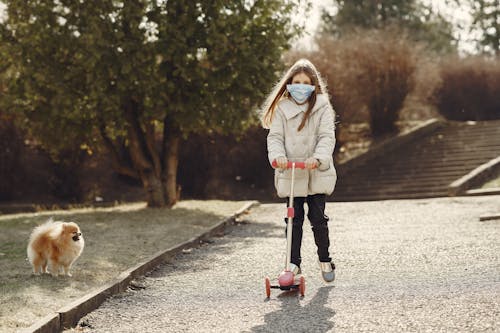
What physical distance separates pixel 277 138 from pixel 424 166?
17.7 m

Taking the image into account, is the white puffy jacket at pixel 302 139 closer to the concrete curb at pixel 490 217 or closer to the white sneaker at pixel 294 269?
the white sneaker at pixel 294 269

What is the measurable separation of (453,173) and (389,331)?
58.9ft

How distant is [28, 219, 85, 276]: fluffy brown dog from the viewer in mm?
7277

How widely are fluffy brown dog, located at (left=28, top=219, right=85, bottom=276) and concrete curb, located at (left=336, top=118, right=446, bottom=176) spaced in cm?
1744

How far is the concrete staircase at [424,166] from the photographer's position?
21922 mm

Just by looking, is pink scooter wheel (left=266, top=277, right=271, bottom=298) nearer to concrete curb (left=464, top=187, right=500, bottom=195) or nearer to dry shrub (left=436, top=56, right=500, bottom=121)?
concrete curb (left=464, top=187, right=500, bottom=195)

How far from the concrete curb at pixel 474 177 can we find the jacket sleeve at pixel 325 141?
13598 millimetres

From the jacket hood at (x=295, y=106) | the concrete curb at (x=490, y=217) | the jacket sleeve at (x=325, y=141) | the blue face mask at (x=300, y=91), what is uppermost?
the blue face mask at (x=300, y=91)

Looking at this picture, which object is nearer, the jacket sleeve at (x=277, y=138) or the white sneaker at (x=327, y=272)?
the jacket sleeve at (x=277, y=138)

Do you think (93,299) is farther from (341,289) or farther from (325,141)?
(325,141)

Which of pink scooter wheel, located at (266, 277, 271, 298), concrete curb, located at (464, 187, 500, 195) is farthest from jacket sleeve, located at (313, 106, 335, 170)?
concrete curb, located at (464, 187, 500, 195)

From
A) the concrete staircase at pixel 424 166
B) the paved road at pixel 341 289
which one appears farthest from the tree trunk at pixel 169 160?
the concrete staircase at pixel 424 166

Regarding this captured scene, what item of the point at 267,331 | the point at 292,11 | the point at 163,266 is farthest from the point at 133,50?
the point at 267,331

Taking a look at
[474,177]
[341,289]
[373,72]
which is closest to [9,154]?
[373,72]
